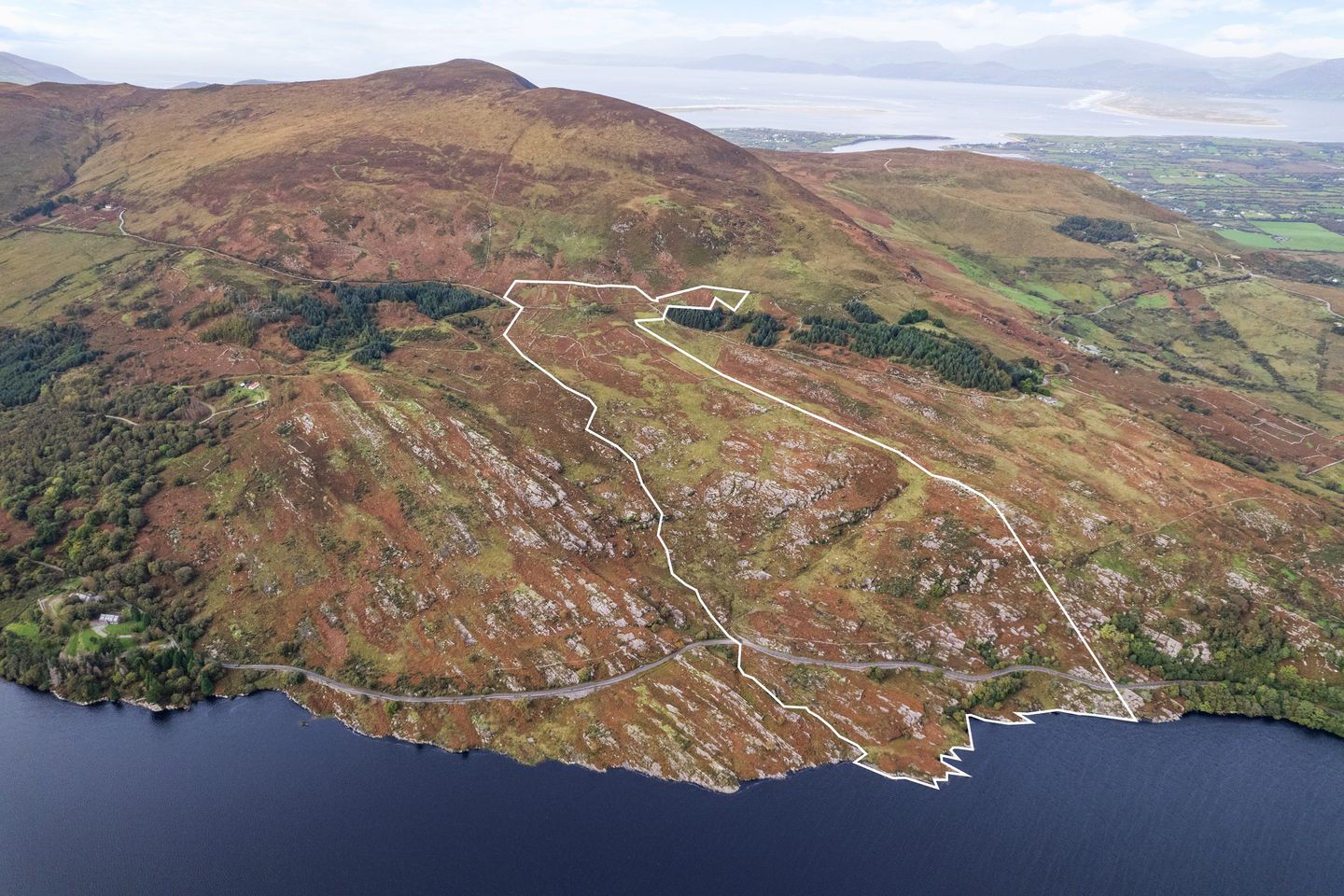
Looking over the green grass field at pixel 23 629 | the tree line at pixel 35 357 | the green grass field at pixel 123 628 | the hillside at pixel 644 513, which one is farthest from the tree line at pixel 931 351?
the tree line at pixel 35 357

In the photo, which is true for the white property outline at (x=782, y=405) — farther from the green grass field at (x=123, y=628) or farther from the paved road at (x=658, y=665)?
the green grass field at (x=123, y=628)

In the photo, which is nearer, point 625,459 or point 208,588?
point 208,588

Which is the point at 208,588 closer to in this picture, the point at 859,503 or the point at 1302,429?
the point at 859,503

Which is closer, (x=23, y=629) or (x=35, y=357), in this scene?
(x=23, y=629)

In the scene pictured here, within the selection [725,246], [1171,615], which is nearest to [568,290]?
[725,246]

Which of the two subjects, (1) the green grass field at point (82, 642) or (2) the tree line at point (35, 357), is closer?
(1) the green grass field at point (82, 642)

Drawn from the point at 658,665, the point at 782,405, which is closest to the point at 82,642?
the point at 658,665

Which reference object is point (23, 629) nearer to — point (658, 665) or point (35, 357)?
point (35, 357)
